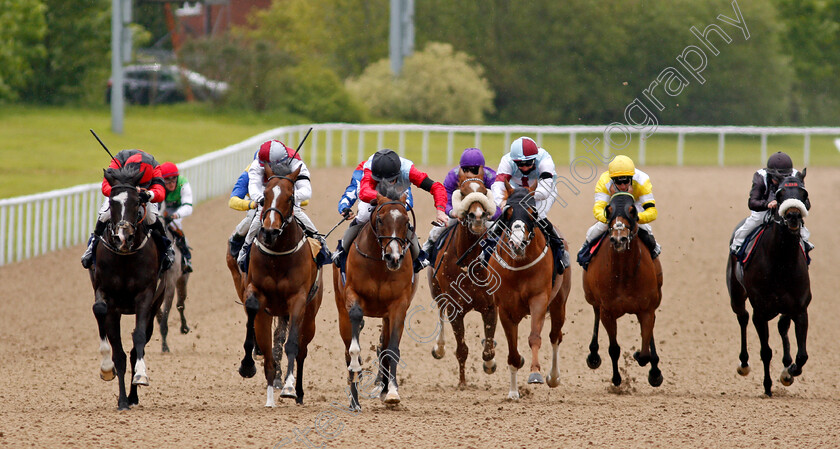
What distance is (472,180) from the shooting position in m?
8.40

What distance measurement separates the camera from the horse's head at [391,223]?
7531 millimetres

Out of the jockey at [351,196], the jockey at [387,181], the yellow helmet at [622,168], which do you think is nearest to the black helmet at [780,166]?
the yellow helmet at [622,168]

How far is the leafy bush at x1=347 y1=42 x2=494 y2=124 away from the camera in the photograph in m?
30.5

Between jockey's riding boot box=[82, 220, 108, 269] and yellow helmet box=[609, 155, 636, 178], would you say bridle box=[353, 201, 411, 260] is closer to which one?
yellow helmet box=[609, 155, 636, 178]

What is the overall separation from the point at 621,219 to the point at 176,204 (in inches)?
187

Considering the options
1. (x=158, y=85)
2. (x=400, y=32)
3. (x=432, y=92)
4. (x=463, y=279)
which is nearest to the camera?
(x=463, y=279)

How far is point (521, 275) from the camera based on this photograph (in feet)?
28.2

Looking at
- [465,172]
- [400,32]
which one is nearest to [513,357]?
[465,172]

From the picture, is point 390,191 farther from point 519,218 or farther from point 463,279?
point 463,279

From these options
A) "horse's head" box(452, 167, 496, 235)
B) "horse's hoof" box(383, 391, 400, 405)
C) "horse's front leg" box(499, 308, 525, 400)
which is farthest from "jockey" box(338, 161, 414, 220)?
"horse's hoof" box(383, 391, 400, 405)

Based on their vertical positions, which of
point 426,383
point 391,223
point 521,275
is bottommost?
point 426,383

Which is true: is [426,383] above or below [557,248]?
below

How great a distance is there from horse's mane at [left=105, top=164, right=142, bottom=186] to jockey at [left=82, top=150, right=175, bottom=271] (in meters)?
0.08

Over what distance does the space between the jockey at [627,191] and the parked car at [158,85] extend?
1054 inches
